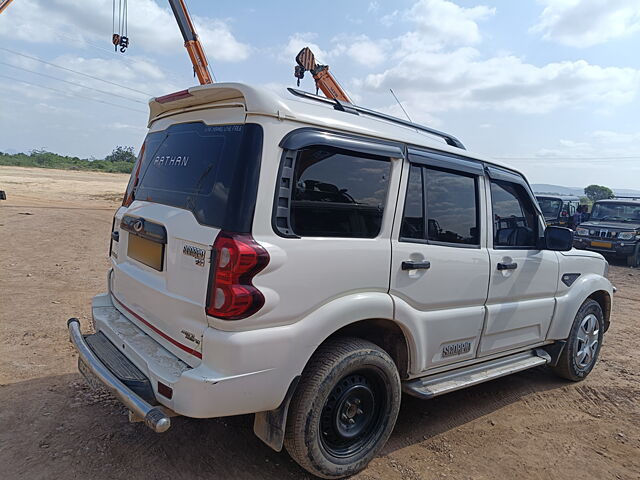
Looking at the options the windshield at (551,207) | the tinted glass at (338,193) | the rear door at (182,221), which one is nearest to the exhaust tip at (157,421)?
the rear door at (182,221)

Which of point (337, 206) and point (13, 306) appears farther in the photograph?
point (13, 306)

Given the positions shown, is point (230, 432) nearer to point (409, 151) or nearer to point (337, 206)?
point (337, 206)

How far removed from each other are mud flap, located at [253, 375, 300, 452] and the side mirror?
8.85 feet

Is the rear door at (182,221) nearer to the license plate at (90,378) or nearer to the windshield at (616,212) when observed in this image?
the license plate at (90,378)

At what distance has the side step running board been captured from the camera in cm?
320

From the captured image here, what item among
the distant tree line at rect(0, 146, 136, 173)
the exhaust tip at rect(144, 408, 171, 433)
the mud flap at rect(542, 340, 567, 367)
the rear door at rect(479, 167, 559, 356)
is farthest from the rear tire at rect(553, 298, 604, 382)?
the distant tree line at rect(0, 146, 136, 173)

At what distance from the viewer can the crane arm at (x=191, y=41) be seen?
45.4 feet

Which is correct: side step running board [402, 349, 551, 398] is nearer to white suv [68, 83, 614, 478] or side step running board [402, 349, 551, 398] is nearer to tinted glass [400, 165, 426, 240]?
white suv [68, 83, 614, 478]

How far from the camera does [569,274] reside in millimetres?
→ 4398

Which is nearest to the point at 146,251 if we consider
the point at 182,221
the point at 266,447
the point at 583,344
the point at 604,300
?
the point at 182,221

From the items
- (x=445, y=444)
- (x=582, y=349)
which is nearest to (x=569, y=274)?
(x=582, y=349)

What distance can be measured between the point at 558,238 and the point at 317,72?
1159 cm

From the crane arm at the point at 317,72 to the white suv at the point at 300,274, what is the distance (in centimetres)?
1125

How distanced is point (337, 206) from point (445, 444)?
1981 mm
